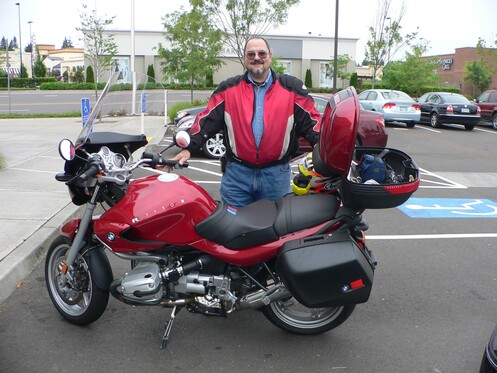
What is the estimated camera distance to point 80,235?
3.34 m

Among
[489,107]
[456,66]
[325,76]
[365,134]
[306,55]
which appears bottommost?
[365,134]

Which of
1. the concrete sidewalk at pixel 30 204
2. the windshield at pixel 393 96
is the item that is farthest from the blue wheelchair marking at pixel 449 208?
the windshield at pixel 393 96

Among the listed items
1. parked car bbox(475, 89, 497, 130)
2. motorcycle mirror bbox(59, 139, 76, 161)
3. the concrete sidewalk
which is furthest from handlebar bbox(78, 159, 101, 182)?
parked car bbox(475, 89, 497, 130)

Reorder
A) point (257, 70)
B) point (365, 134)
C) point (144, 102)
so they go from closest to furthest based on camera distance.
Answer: point (257, 70) < point (144, 102) < point (365, 134)

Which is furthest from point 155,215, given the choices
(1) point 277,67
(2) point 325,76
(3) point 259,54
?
(2) point 325,76

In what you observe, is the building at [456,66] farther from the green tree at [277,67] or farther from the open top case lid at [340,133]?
Answer: the open top case lid at [340,133]

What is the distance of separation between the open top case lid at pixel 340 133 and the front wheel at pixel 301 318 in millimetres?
1015

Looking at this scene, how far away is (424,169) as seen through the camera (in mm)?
10742

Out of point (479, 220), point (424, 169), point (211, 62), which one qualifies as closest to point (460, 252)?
point (479, 220)

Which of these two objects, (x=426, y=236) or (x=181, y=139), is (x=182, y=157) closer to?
(x=181, y=139)

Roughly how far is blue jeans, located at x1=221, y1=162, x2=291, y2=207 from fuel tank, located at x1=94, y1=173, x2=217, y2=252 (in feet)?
2.32

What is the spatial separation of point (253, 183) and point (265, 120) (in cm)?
49

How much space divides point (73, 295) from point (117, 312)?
387mm

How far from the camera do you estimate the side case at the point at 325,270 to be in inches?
113
